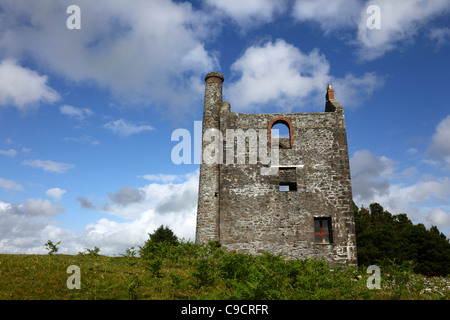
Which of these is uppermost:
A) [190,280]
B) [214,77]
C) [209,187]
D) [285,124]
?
[214,77]

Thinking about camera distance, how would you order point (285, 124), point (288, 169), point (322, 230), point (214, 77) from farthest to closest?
point (214, 77) → point (285, 124) → point (288, 169) → point (322, 230)

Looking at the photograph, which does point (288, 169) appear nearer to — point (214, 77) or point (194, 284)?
point (214, 77)

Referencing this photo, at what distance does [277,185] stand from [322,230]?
9.93 feet

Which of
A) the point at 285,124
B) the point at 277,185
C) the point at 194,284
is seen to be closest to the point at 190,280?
the point at 194,284

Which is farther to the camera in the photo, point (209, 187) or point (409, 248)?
point (409, 248)

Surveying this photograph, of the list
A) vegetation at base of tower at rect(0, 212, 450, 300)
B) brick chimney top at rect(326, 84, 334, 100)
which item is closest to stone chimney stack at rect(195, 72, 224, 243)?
vegetation at base of tower at rect(0, 212, 450, 300)

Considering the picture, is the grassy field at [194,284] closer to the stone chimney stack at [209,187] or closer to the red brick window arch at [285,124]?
the stone chimney stack at [209,187]

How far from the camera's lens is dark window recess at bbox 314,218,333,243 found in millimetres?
14817

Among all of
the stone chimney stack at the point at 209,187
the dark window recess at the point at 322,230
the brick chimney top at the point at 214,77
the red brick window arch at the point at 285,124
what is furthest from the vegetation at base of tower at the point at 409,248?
the brick chimney top at the point at 214,77

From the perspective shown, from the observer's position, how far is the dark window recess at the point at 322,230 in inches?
583

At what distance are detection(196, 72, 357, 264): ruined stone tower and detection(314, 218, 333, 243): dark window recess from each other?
0.05 m

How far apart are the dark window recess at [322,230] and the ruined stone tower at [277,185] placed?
46 millimetres

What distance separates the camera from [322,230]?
14969 mm
